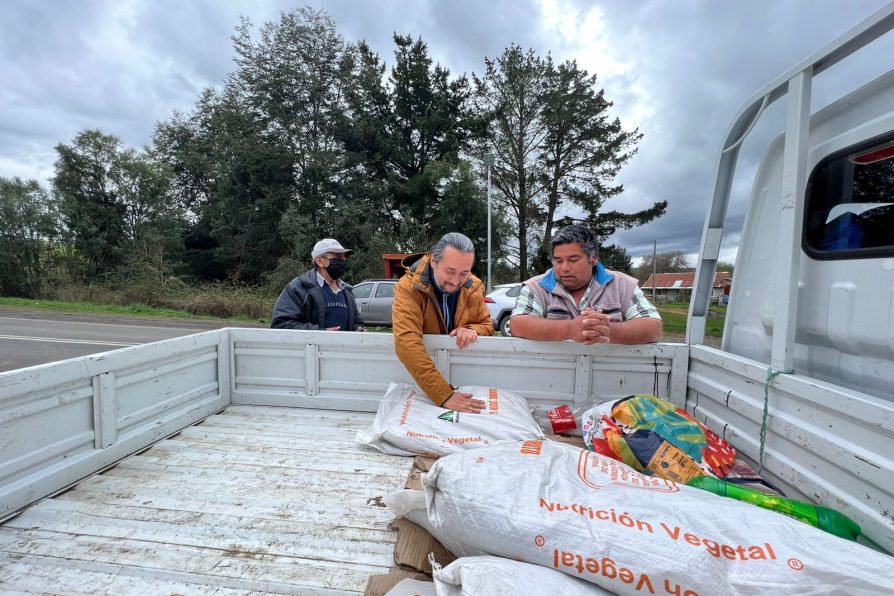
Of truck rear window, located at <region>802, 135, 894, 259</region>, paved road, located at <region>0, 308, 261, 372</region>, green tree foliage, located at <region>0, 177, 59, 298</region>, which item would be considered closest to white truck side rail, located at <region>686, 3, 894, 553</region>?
truck rear window, located at <region>802, 135, 894, 259</region>

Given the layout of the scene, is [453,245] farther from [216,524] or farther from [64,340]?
[64,340]

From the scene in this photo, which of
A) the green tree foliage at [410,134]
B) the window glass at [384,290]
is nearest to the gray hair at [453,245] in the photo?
the window glass at [384,290]

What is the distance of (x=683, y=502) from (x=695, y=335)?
1.53 metres

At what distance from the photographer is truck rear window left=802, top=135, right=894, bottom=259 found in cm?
148

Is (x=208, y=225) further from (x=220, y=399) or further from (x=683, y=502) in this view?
(x=683, y=502)

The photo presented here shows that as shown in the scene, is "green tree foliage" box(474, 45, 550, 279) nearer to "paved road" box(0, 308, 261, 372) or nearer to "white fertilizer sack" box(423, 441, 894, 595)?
"paved road" box(0, 308, 261, 372)

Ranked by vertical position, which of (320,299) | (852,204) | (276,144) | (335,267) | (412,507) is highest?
(276,144)

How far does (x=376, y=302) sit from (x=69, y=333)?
7.70m

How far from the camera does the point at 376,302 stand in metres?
10.8

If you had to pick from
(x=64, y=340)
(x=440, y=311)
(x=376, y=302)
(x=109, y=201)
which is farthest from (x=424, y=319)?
→ (x=109, y=201)

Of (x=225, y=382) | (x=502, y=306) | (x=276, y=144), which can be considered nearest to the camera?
(x=225, y=382)

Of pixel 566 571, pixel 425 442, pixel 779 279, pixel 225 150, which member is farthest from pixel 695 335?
pixel 225 150

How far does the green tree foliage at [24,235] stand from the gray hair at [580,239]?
26.6 m

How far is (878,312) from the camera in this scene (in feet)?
4.65
